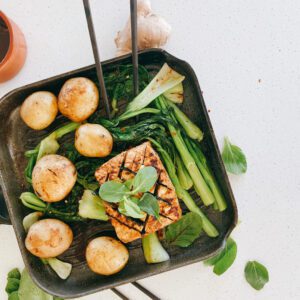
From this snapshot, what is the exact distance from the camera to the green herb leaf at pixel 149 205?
1.43 meters

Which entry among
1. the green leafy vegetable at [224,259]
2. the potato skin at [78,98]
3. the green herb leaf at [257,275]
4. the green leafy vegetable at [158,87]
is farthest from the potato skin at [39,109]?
the green herb leaf at [257,275]

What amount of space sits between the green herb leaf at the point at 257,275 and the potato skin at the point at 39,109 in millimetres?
937

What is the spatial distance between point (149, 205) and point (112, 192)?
0.13m

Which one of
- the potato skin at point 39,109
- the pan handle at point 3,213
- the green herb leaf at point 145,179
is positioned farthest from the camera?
the pan handle at point 3,213

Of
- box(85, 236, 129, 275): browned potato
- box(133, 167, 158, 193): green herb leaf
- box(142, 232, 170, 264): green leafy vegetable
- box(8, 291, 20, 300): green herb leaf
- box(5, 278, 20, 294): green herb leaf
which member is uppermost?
box(133, 167, 158, 193): green herb leaf

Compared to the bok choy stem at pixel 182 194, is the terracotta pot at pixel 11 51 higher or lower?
higher

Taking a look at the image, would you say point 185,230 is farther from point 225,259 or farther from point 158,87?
point 158,87

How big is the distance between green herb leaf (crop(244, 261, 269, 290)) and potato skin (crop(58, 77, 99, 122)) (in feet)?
2.79

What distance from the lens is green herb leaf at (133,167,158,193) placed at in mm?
1413

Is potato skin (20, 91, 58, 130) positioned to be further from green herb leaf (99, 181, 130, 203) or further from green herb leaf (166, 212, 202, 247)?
green herb leaf (166, 212, 202, 247)

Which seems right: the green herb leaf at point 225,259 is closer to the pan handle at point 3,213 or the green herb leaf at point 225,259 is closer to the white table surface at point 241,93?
the white table surface at point 241,93

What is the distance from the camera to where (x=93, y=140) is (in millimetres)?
1483

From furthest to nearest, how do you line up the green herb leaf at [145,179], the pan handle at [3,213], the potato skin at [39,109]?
the pan handle at [3,213] < the potato skin at [39,109] < the green herb leaf at [145,179]

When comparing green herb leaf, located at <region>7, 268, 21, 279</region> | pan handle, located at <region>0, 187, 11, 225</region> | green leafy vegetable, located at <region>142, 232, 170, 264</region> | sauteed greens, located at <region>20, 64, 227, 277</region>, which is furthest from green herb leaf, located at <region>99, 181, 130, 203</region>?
green herb leaf, located at <region>7, 268, 21, 279</region>
